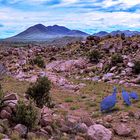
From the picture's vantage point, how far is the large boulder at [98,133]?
14.5 metres

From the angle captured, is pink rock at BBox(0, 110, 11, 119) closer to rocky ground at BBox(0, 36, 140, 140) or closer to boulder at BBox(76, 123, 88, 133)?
rocky ground at BBox(0, 36, 140, 140)

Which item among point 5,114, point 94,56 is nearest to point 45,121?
point 5,114

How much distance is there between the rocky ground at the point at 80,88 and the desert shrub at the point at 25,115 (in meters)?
0.30

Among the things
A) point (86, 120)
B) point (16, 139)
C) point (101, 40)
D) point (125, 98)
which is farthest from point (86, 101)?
point (101, 40)

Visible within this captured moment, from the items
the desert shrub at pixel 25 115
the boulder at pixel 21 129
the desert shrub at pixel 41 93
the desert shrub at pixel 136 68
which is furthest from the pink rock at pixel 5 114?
the desert shrub at pixel 136 68

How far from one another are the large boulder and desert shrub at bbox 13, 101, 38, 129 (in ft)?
6.89

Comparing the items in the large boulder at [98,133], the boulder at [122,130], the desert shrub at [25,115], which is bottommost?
the boulder at [122,130]

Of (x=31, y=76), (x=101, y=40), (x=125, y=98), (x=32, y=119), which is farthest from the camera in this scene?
(x=101, y=40)

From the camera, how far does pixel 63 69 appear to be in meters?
41.9

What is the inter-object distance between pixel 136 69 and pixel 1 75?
42.2 feet

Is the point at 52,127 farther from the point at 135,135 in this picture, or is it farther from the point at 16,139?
the point at 135,135

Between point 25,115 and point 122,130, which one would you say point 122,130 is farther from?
point 25,115

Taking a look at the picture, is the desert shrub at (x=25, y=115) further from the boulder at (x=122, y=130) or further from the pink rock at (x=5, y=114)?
the boulder at (x=122, y=130)

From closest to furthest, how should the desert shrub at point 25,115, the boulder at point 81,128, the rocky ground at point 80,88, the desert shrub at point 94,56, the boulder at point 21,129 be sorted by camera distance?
the boulder at point 21,129, the desert shrub at point 25,115, the rocky ground at point 80,88, the boulder at point 81,128, the desert shrub at point 94,56
